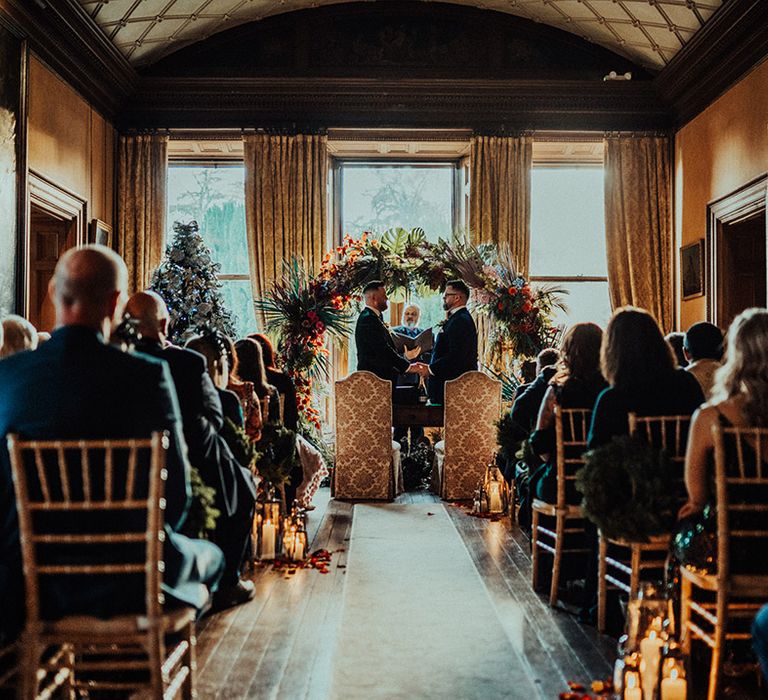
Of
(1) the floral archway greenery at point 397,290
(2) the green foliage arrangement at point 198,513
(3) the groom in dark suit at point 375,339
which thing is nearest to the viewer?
(2) the green foliage arrangement at point 198,513

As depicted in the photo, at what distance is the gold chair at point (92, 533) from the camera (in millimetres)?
2562

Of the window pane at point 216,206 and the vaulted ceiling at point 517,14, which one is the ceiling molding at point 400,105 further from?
the window pane at point 216,206

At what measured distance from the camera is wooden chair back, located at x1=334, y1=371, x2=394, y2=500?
8.44m

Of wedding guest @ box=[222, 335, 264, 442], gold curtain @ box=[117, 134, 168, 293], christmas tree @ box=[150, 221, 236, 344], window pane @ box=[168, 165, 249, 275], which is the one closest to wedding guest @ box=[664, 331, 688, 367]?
wedding guest @ box=[222, 335, 264, 442]

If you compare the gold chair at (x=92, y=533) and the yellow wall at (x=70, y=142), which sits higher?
the yellow wall at (x=70, y=142)

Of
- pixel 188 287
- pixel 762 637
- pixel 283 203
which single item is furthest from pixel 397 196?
pixel 762 637

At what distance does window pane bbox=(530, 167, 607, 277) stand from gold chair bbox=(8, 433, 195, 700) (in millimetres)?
9404

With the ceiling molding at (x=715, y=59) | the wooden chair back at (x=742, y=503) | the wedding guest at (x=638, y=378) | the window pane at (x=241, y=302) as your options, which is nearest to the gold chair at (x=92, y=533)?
the wooden chair back at (x=742, y=503)

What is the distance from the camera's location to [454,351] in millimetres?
9219

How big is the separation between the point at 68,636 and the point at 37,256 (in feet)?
24.0

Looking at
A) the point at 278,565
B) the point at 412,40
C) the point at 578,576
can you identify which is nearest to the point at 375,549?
the point at 278,565

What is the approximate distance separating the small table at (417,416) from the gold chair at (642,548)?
438 cm

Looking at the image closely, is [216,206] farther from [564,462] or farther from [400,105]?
[564,462]

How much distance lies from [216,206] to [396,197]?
2231 mm
